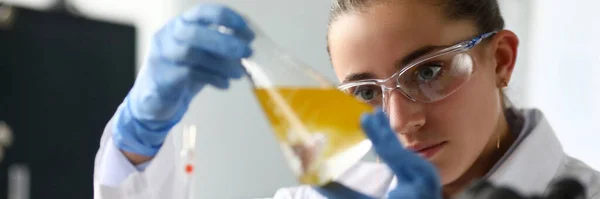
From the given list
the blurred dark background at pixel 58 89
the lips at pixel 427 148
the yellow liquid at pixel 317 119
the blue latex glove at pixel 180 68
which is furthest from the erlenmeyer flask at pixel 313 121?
the blurred dark background at pixel 58 89

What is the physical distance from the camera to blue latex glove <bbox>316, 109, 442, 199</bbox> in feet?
1.82

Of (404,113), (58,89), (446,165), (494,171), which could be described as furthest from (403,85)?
(58,89)

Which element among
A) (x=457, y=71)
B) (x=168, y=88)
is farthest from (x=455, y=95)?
(x=168, y=88)

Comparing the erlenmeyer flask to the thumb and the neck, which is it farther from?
the neck

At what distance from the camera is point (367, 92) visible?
89cm

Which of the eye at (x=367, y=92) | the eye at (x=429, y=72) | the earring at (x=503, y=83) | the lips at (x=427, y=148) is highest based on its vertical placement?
the eye at (x=429, y=72)

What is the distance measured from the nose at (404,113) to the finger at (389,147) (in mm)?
254

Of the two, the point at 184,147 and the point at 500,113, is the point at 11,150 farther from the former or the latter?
the point at 500,113

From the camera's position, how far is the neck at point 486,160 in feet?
3.22

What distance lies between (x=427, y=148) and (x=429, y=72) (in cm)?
12

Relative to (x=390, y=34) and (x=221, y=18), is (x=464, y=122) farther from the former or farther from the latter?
(x=221, y=18)

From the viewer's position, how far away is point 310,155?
648 mm

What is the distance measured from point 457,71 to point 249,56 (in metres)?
0.33

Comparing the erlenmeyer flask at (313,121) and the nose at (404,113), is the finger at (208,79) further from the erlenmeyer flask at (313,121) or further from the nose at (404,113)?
the nose at (404,113)
